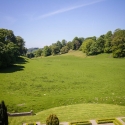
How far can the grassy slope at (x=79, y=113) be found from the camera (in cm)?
2087

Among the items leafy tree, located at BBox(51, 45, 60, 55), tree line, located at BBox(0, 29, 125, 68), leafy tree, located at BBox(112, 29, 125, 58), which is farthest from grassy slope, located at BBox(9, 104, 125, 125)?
leafy tree, located at BBox(51, 45, 60, 55)

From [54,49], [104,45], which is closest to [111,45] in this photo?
[104,45]

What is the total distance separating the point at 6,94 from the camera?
31.0 m

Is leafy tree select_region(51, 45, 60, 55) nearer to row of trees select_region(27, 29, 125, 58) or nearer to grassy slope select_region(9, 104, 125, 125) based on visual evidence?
row of trees select_region(27, 29, 125, 58)

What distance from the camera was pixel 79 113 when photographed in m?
22.5

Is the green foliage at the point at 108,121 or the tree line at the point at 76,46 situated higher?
the tree line at the point at 76,46

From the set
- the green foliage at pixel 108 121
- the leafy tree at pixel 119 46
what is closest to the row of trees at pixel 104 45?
the leafy tree at pixel 119 46

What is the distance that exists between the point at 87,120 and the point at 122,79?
25.5 metres

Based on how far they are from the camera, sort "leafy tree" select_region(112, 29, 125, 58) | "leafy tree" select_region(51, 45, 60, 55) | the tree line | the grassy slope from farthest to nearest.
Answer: "leafy tree" select_region(51, 45, 60, 55) < "leafy tree" select_region(112, 29, 125, 58) < the tree line < the grassy slope

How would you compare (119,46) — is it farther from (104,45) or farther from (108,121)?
(108,121)

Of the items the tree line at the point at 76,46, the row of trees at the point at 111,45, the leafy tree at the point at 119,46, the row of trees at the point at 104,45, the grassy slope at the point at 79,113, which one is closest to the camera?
the grassy slope at the point at 79,113

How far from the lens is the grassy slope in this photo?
68.5 ft

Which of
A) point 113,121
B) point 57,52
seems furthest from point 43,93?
point 57,52

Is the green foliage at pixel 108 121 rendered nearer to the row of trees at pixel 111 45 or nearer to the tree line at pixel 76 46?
the tree line at pixel 76 46
